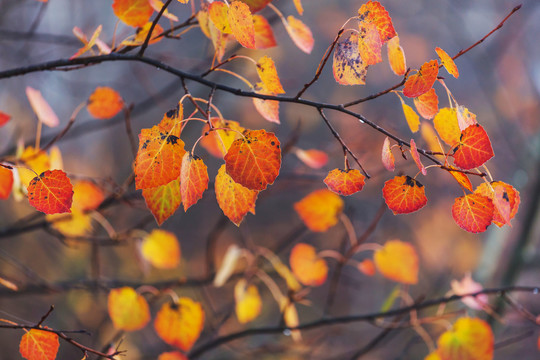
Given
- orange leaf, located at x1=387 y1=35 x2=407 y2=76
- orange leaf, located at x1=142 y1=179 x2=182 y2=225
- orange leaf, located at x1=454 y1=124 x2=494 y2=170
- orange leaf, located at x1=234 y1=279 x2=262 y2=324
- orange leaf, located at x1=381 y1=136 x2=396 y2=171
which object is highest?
orange leaf, located at x1=387 y1=35 x2=407 y2=76

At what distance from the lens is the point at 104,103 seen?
0.80m

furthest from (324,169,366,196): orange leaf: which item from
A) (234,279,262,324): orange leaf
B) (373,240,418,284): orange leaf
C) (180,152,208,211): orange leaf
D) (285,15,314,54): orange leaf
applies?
(234,279,262,324): orange leaf

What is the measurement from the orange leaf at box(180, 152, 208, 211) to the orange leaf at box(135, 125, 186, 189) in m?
0.02

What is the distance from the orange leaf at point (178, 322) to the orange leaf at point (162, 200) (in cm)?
50

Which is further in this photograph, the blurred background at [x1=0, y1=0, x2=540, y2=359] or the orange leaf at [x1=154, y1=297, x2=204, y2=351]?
the blurred background at [x1=0, y1=0, x2=540, y2=359]

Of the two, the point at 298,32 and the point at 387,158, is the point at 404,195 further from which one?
the point at 298,32

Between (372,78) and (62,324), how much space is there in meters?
5.47

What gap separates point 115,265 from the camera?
4.32 metres

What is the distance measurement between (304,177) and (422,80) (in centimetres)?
84

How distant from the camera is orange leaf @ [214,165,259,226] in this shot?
0.50 metres

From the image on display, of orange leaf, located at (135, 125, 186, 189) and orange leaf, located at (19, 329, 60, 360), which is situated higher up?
orange leaf, located at (135, 125, 186, 189)

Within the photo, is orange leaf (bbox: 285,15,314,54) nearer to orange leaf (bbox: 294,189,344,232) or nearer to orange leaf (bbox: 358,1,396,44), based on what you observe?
orange leaf (bbox: 358,1,396,44)

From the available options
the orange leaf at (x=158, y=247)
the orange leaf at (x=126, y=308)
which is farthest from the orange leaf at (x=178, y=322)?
the orange leaf at (x=158, y=247)

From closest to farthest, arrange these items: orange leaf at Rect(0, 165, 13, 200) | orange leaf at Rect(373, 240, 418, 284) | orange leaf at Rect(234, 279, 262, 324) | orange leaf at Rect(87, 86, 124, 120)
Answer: orange leaf at Rect(0, 165, 13, 200), orange leaf at Rect(87, 86, 124, 120), orange leaf at Rect(373, 240, 418, 284), orange leaf at Rect(234, 279, 262, 324)
